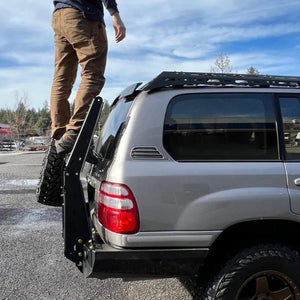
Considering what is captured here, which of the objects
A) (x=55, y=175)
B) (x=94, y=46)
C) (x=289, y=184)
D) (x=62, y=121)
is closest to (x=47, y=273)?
(x=55, y=175)

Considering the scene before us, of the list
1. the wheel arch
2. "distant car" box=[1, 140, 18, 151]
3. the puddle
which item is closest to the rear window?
the wheel arch

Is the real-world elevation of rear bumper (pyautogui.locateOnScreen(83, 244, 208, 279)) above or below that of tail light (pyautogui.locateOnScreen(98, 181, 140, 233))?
below

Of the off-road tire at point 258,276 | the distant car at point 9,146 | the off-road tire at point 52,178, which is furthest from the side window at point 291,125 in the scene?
the distant car at point 9,146

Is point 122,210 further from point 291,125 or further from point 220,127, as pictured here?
point 291,125

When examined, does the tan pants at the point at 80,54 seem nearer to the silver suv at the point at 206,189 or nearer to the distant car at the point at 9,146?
the silver suv at the point at 206,189

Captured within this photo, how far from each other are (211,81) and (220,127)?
35 centimetres

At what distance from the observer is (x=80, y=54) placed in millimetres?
3480

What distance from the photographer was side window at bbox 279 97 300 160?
3.10 metres

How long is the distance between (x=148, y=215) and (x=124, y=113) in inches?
33.7

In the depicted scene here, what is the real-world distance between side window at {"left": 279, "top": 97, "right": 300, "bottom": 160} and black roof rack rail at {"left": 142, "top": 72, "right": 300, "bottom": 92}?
0.44 ft

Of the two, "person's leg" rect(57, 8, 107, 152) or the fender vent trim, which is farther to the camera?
"person's leg" rect(57, 8, 107, 152)

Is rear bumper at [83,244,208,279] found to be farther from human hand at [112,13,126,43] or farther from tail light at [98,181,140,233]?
human hand at [112,13,126,43]

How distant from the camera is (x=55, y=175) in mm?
3623

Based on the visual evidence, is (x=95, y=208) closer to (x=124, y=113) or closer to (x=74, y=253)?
(x=74, y=253)
